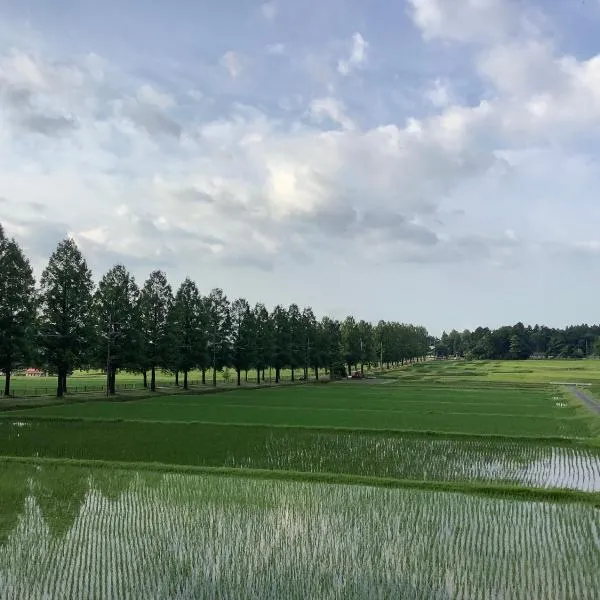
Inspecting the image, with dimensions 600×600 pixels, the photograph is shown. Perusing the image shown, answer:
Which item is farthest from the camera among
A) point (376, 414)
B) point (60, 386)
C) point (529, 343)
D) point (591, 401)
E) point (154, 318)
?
point (529, 343)

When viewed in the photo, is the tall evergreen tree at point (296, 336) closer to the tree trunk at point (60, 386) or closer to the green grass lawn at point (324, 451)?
the tree trunk at point (60, 386)

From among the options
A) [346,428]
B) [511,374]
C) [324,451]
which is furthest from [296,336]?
[324,451]

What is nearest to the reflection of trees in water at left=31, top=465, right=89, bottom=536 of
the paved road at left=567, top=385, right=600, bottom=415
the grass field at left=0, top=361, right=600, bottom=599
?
the grass field at left=0, top=361, right=600, bottom=599

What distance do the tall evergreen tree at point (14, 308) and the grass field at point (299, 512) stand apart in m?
13.7

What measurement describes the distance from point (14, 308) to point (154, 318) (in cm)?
1717

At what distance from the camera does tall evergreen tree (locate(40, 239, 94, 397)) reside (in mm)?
44344

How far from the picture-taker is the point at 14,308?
1544 inches

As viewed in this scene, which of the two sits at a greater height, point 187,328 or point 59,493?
point 187,328

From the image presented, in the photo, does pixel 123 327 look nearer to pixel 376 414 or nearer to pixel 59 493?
pixel 376 414

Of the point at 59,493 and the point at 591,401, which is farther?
the point at 591,401

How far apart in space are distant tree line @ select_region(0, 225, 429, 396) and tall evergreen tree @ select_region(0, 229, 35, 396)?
6cm

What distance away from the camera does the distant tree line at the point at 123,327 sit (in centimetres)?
3956

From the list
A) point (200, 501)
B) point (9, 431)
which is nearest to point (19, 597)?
point (200, 501)

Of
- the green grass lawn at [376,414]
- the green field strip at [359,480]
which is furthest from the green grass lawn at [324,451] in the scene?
the green grass lawn at [376,414]
